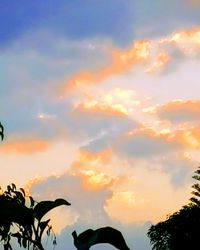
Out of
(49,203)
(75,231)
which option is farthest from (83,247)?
(49,203)

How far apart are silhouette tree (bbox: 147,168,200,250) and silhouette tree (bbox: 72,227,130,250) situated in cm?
6169

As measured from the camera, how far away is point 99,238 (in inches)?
72.7

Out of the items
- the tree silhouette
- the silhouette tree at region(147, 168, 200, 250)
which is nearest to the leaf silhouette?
the tree silhouette

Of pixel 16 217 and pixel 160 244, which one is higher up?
pixel 160 244

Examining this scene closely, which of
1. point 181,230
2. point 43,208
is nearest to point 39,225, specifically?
point 43,208

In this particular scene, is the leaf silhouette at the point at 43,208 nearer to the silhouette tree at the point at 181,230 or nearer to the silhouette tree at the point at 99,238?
the silhouette tree at the point at 99,238

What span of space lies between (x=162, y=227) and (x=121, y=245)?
7664 centimetres

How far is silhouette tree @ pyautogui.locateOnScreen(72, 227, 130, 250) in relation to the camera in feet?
5.86

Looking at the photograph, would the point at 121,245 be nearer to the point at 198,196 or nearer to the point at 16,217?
the point at 16,217

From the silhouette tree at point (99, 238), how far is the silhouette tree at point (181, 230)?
61.7 meters

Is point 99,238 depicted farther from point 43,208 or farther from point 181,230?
point 181,230

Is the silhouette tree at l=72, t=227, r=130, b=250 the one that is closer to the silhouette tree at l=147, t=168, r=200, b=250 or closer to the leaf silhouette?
the leaf silhouette

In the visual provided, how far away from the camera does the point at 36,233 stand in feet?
6.98

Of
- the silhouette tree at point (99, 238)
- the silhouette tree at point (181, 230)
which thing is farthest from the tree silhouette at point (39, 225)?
the silhouette tree at point (181, 230)
